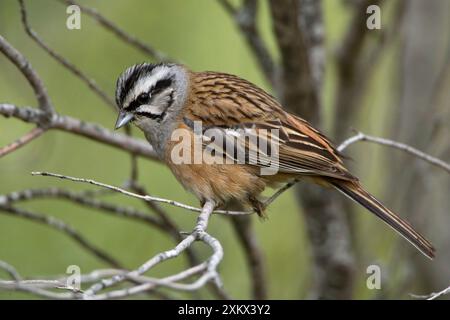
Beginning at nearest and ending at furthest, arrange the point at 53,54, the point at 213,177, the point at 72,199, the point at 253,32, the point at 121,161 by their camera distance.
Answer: the point at 53,54, the point at 213,177, the point at 72,199, the point at 253,32, the point at 121,161

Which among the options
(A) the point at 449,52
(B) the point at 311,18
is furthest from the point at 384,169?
(B) the point at 311,18

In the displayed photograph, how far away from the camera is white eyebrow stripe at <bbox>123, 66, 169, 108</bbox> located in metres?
4.83

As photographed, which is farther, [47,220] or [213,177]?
[47,220]

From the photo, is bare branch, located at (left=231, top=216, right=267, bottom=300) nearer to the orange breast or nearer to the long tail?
the orange breast

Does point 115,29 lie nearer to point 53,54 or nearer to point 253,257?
point 53,54

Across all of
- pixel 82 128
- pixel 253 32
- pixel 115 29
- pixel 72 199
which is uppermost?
pixel 253 32

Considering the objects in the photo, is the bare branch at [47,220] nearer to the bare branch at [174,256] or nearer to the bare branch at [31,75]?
the bare branch at [31,75]

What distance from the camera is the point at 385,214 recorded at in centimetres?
472

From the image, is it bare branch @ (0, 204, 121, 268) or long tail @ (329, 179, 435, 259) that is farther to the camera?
bare branch @ (0, 204, 121, 268)

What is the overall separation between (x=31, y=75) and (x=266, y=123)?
1460mm

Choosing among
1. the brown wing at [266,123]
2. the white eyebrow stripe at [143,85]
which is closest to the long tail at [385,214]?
the brown wing at [266,123]

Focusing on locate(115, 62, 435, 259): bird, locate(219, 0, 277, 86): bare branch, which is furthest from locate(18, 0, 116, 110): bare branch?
locate(219, 0, 277, 86): bare branch

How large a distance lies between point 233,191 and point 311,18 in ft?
5.87

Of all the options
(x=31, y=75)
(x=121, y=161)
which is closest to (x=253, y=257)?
(x=31, y=75)
